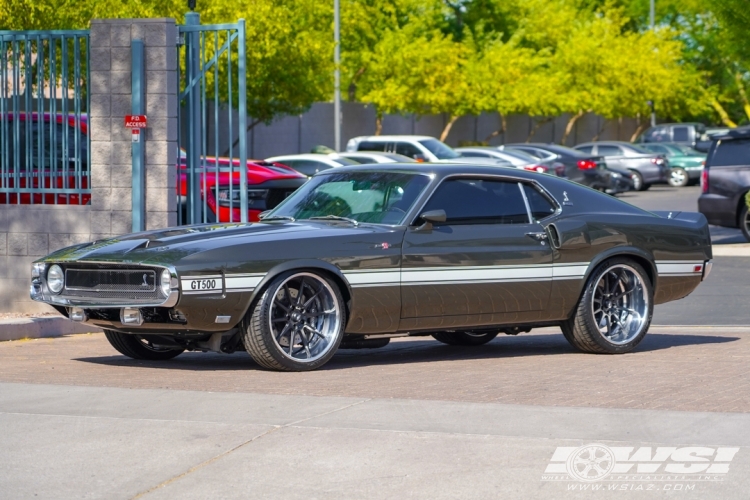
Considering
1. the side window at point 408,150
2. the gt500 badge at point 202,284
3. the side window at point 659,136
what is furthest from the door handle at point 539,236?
the side window at point 659,136

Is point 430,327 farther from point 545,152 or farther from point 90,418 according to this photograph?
point 545,152

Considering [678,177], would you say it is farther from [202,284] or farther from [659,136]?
[202,284]

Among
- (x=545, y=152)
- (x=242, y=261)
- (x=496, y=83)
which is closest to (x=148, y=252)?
(x=242, y=261)

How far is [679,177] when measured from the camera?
4528cm

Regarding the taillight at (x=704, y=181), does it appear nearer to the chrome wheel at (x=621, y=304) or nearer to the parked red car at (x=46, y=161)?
the parked red car at (x=46, y=161)

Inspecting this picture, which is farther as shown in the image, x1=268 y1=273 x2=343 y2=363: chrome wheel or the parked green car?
the parked green car

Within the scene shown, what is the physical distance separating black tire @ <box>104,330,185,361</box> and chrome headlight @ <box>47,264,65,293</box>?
0.63 meters

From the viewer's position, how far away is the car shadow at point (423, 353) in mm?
9555

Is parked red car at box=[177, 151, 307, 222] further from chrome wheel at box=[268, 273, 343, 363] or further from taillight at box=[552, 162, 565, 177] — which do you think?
taillight at box=[552, 162, 565, 177]

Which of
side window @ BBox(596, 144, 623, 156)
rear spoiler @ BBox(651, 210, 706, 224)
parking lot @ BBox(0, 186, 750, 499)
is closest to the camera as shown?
parking lot @ BBox(0, 186, 750, 499)

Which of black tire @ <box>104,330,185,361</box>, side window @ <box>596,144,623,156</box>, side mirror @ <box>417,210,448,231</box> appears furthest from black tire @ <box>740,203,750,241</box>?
side window @ <box>596,144,623,156</box>

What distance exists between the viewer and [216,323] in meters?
8.53

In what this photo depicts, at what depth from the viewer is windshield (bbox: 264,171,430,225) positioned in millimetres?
9367

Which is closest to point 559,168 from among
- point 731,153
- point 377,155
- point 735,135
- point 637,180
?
point 377,155
